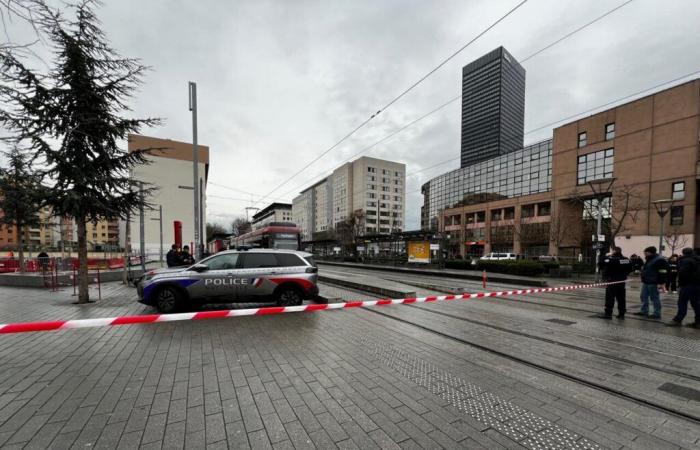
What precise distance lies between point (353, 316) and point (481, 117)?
1847 cm

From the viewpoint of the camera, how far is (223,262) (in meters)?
7.82

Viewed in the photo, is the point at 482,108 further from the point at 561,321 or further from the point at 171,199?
the point at 171,199

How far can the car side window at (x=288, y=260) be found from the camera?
8.02 meters

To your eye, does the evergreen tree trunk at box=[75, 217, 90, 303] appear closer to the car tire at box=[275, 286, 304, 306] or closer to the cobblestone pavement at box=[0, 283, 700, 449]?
the cobblestone pavement at box=[0, 283, 700, 449]

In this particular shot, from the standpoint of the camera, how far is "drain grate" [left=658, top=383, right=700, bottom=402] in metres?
3.64

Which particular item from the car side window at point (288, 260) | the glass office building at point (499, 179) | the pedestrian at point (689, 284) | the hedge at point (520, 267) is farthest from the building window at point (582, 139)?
the car side window at point (288, 260)

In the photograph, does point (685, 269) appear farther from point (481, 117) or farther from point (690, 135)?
point (690, 135)

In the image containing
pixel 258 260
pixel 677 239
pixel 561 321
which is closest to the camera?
pixel 561 321

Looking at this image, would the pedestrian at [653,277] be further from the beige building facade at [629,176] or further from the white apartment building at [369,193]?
the white apartment building at [369,193]

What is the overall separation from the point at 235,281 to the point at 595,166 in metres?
49.2

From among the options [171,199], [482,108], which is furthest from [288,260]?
[171,199]

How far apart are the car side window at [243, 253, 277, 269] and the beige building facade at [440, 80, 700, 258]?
21291mm

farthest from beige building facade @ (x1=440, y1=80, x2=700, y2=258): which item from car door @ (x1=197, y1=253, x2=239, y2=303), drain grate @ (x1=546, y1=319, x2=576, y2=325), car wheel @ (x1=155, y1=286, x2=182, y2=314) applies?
car wheel @ (x1=155, y1=286, x2=182, y2=314)

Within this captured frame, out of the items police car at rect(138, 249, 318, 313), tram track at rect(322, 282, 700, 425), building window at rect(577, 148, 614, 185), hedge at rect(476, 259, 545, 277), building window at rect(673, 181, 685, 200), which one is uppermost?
building window at rect(577, 148, 614, 185)
